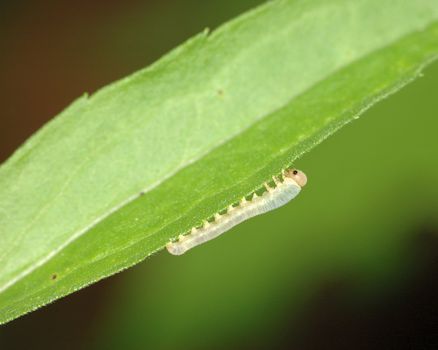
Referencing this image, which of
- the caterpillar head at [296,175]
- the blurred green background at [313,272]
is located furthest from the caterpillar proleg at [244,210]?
the blurred green background at [313,272]

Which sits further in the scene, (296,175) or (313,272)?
(313,272)

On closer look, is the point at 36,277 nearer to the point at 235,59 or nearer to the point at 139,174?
the point at 139,174

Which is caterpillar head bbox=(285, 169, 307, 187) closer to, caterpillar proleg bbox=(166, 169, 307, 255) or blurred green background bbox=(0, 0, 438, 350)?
caterpillar proleg bbox=(166, 169, 307, 255)

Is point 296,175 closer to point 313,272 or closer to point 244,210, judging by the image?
point 244,210

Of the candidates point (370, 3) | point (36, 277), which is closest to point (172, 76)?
point (370, 3)

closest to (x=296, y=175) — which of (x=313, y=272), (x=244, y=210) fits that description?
(x=244, y=210)

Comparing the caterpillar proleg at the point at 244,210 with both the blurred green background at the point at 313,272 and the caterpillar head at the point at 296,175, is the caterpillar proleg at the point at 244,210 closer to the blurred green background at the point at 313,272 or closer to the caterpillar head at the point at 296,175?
the caterpillar head at the point at 296,175

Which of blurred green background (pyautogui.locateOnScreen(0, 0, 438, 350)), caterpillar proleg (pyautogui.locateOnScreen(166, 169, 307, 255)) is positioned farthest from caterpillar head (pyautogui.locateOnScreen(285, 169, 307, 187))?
blurred green background (pyautogui.locateOnScreen(0, 0, 438, 350))
